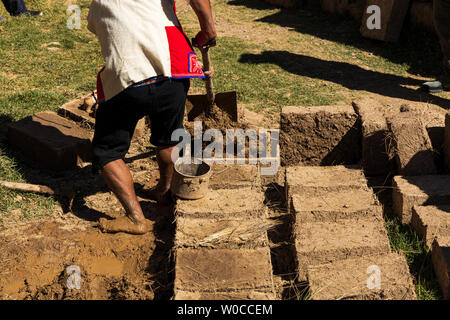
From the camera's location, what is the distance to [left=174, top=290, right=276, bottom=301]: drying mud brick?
10.0 feet

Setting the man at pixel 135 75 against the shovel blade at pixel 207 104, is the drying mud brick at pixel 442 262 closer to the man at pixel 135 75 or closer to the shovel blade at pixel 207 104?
the man at pixel 135 75

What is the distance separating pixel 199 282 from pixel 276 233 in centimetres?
98

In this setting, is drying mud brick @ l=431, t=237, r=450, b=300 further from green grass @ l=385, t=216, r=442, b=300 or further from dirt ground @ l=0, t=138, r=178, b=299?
dirt ground @ l=0, t=138, r=178, b=299

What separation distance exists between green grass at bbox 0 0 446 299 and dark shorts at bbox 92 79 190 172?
91cm

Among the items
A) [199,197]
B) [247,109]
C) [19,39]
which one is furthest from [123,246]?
[19,39]

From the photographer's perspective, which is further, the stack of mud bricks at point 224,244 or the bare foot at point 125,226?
the bare foot at point 125,226

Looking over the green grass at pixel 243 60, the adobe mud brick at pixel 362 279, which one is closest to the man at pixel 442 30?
the green grass at pixel 243 60

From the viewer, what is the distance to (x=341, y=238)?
3.49 m

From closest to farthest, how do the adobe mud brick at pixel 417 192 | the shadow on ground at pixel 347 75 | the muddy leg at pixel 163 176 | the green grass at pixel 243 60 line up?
the adobe mud brick at pixel 417 192 < the muddy leg at pixel 163 176 < the green grass at pixel 243 60 < the shadow on ground at pixel 347 75

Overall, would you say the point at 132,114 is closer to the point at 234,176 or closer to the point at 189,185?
the point at 189,185

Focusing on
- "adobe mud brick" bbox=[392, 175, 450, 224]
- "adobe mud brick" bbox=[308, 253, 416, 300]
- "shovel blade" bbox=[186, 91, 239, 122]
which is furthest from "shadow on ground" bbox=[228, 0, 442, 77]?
"adobe mud brick" bbox=[308, 253, 416, 300]

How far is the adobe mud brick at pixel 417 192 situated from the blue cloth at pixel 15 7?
7.54 m

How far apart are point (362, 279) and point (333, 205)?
0.82 metres

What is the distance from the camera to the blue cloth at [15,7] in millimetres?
8883
